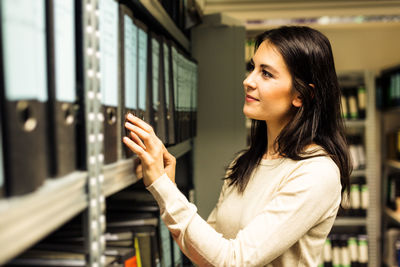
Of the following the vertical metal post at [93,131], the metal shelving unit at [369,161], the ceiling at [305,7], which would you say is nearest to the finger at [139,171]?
the vertical metal post at [93,131]

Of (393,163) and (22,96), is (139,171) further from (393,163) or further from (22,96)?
(393,163)

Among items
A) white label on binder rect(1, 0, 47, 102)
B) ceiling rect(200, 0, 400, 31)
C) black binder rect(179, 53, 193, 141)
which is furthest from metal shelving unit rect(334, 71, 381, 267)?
white label on binder rect(1, 0, 47, 102)

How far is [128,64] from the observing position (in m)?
0.77

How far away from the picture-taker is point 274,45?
115 centimetres

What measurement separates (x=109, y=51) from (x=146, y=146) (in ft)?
0.78

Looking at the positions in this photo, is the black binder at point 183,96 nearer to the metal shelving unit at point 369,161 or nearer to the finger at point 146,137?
the finger at point 146,137

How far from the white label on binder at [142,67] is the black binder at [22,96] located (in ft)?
1.31

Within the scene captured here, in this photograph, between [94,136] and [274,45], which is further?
[274,45]

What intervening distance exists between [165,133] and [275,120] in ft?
1.29

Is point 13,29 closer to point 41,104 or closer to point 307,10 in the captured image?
point 41,104

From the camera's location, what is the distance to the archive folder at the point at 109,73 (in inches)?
25.2

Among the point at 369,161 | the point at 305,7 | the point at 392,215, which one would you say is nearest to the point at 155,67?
the point at 305,7

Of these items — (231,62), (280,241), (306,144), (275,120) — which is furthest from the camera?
(231,62)

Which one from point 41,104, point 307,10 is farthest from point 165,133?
point 307,10
